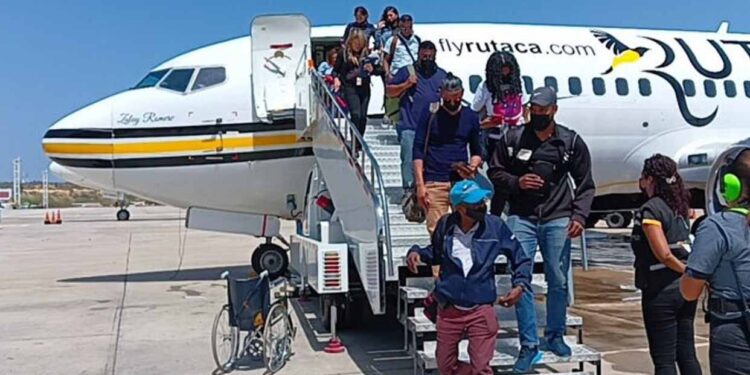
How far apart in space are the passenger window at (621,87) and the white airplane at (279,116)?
2 centimetres

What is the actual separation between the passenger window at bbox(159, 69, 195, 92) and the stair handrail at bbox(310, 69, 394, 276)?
2.18m

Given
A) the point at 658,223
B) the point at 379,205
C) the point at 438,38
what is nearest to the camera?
the point at 658,223

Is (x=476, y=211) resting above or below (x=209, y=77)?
below

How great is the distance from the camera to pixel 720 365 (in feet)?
10.8

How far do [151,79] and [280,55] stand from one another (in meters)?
2.18

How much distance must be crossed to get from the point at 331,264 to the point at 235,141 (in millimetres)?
4065

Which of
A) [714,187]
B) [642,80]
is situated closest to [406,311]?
[714,187]

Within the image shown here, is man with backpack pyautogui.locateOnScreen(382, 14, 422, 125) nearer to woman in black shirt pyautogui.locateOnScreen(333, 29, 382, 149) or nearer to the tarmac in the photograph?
woman in black shirt pyautogui.locateOnScreen(333, 29, 382, 149)

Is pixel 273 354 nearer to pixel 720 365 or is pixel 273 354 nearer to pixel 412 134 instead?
pixel 412 134

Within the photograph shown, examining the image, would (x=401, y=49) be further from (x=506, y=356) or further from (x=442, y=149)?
(x=506, y=356)

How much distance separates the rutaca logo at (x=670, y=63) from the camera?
1265cm

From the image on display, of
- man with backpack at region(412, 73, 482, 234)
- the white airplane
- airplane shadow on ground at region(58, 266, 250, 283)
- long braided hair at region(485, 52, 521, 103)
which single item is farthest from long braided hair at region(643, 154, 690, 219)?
airplane shadow on ground at region(58, 266, 250, 283)

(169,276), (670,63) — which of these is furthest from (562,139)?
(169,276)

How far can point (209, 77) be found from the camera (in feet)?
35.7
